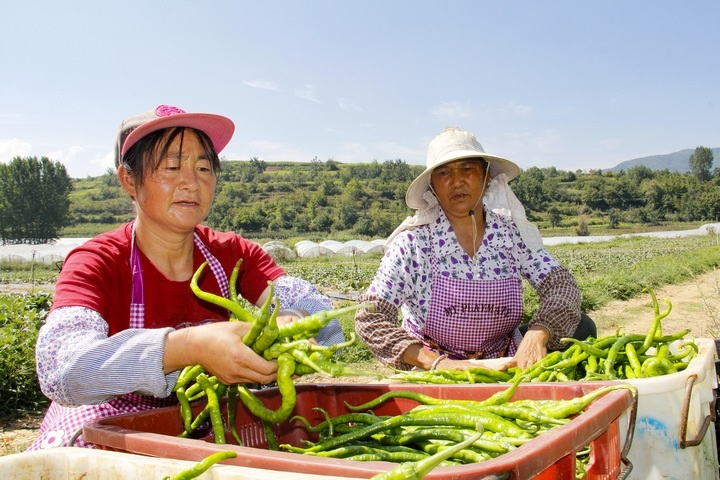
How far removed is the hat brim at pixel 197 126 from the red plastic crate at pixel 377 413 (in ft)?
3.69

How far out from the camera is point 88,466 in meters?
1.42

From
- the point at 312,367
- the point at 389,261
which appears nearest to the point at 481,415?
the point at 312,367

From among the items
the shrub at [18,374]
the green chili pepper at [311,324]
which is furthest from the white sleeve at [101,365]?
the shrub at [18,374]

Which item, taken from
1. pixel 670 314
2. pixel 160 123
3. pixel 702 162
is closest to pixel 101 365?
pixel 160 123

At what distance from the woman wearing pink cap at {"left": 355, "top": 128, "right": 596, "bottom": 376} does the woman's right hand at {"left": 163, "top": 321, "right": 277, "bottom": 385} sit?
1852 millimetres

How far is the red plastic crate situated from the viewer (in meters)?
1.14

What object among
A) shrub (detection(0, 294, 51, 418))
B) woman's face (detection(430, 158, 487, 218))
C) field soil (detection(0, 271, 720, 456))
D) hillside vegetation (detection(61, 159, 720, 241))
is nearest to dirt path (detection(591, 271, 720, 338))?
field soil (detection(0, 271, 720, 456))

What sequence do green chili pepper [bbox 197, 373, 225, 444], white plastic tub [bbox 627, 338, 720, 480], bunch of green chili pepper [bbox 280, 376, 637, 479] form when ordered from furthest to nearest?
white plastic tub [bbox 627, 338, 720, 480], green chili pepper [bbox 197, 373, 225, 444], bunch of green chili pepper [bbox 280, 376, 637, 479]

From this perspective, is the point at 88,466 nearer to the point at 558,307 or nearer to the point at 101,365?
the point at 101,365

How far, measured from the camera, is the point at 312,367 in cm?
154

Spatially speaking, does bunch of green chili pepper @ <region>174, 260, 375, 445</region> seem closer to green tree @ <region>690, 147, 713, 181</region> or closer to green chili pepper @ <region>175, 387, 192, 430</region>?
green chili pepper @ <region>175, 387, 192, 430</region>

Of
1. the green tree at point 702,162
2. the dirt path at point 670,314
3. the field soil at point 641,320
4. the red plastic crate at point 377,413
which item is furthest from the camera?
the green tree at point 702,162

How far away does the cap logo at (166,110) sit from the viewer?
2373 mm

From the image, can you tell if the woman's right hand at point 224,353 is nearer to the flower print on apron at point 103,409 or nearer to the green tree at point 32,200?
the flower print on apron at point 103,409
